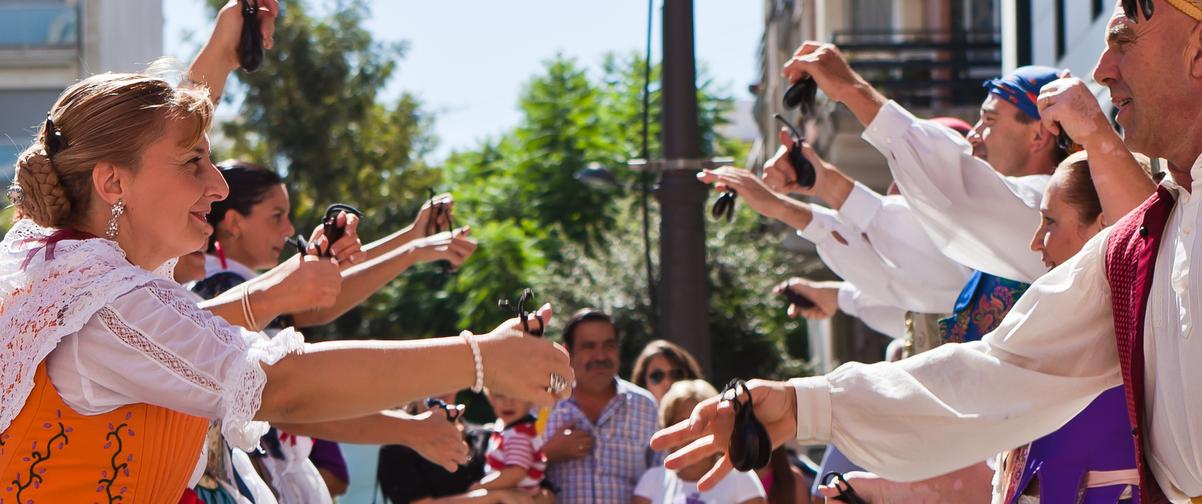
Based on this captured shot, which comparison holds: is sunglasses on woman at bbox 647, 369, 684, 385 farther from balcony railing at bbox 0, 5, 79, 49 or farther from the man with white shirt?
balcony railing at bbox 0, 5, 79, 49

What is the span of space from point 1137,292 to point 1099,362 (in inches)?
10.4

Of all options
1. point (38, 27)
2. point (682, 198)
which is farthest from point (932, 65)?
point (38, 27)

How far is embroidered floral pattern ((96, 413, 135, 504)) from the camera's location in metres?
3.14

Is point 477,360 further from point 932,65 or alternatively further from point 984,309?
point 932,65

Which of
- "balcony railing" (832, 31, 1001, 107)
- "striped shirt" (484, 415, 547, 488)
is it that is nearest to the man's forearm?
"striped shirt" (484, 415, 547, 488)

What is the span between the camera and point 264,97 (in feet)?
91.8

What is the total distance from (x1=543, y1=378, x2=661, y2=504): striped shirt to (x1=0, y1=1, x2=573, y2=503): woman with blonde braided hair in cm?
395

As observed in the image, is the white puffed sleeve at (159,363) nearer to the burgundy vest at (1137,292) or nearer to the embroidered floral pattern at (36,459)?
the embroidered floral pattern at (36,459)

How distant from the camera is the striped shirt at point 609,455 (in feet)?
23.4

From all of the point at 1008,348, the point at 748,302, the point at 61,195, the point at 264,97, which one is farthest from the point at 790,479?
the point at 264,97

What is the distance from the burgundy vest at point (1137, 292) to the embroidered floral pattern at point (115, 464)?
2022mm

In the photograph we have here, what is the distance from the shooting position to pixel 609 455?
716 centimetres

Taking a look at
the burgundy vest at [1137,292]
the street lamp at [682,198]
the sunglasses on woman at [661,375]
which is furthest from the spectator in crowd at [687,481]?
the burgundy vest at [1137,292]

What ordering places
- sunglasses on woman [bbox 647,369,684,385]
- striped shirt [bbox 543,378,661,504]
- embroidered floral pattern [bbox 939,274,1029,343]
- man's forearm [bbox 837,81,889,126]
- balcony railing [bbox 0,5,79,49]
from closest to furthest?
embroidered floral pattern [bbox 939,274,1029,343] → man's forearm [bbox 837,81,889,126] → striped shirt [bbox 543,378,661,504] → sunglasses on woman [bbox 647,369,684,385] → balcony railing [bbox 0,5,79,49]
